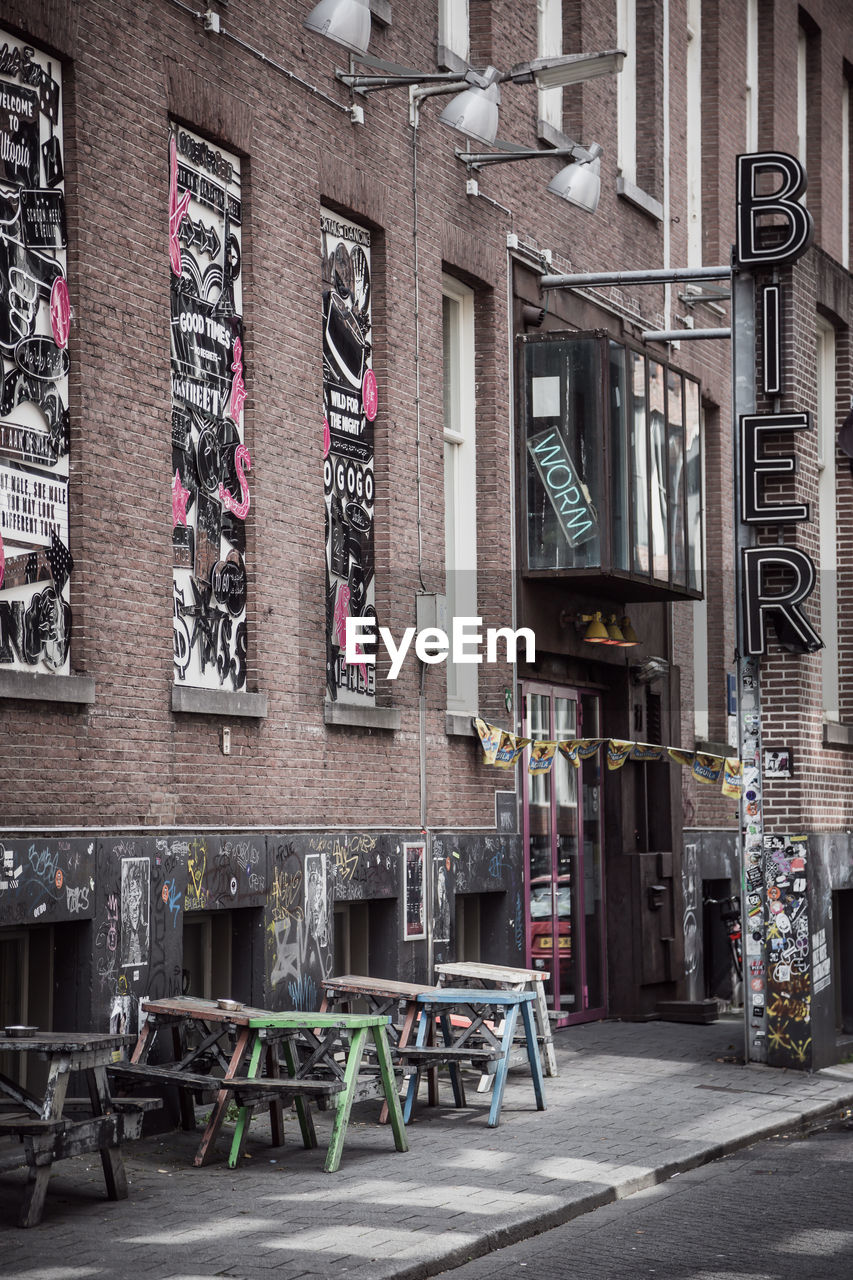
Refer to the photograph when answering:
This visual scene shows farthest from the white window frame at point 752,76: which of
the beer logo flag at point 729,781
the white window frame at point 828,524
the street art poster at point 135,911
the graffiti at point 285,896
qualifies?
the street art poster at point 135,911

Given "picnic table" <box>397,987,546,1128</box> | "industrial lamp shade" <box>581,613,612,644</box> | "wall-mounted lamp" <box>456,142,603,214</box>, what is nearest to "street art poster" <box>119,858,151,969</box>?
"picnic table" <box>397,987,546,1128</box>

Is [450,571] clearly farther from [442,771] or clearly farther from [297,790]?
[297,790]

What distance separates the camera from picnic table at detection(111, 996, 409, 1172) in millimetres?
9117

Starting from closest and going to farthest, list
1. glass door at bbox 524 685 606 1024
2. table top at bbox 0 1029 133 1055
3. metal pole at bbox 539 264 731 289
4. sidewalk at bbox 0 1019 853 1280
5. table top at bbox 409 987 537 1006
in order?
sidewalk at bbox 0 1019 853 1280, table top at bbox 0 1029 133 1055, table top at bbox 409 987 537 1006, metal pole at bbox 539 264 731 289, glass door at bbox 524 685 606 1024

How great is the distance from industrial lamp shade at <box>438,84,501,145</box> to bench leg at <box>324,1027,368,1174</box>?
26.6 feet

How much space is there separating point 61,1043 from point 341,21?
7.89 meters

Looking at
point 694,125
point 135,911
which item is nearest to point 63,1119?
point 135,911

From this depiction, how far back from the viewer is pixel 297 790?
1261 cm

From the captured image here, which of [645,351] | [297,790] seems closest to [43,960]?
[297,790]

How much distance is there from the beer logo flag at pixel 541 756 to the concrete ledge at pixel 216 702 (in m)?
4.20

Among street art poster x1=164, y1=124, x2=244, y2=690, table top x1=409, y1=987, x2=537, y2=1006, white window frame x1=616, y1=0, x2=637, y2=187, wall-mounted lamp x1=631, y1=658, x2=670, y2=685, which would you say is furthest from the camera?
white window frame x1=616, y1=0, x2=637, y2=187

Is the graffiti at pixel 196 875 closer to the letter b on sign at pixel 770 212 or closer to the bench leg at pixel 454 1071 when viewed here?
the bench leg at pixel 454 1071

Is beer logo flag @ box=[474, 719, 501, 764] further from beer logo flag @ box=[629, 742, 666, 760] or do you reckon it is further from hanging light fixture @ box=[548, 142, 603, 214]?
hanging light fixture @ box=[548, 142, 603, 214]

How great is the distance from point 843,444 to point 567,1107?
471 cm
